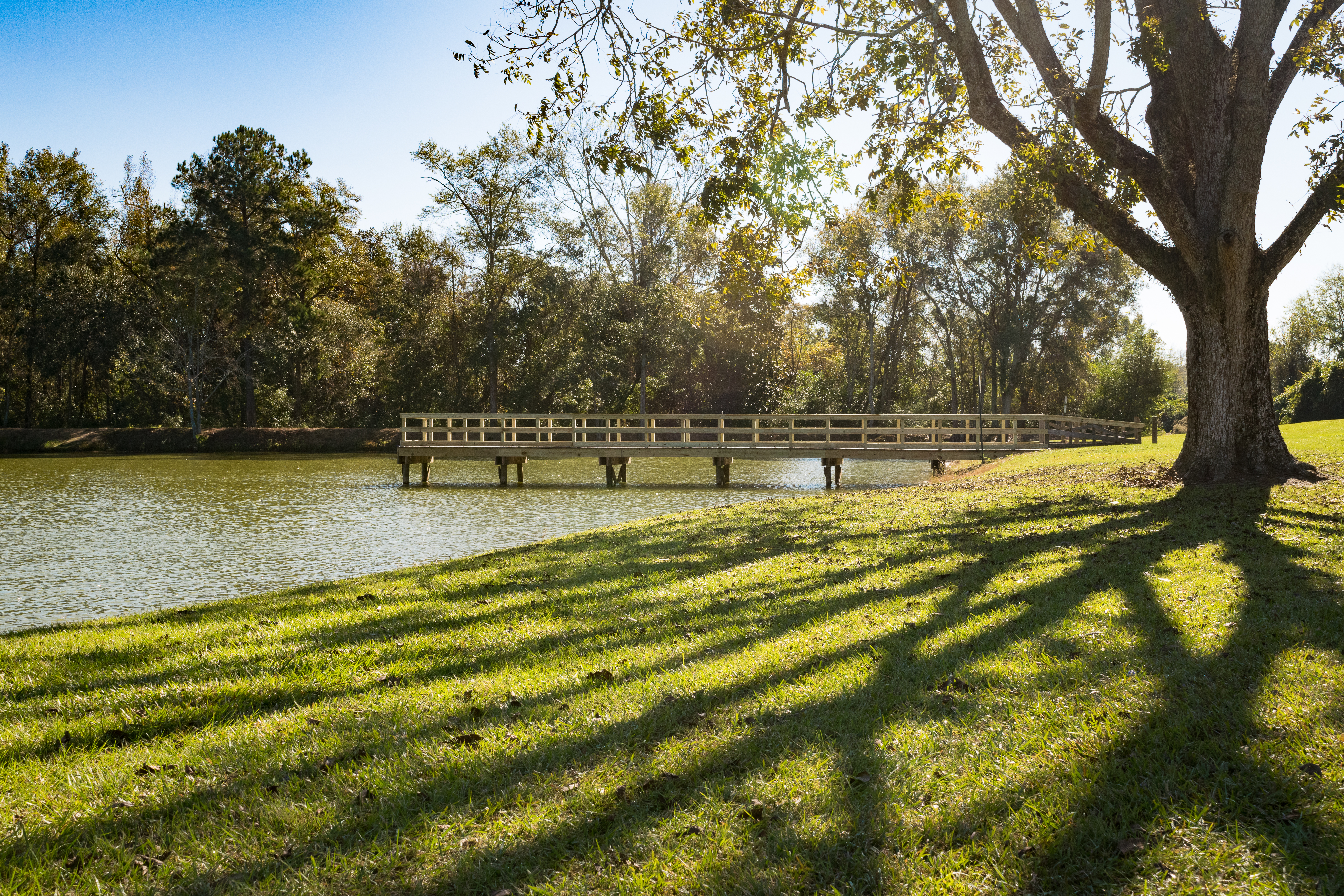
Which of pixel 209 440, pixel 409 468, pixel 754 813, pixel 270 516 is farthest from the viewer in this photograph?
pixel 209 440

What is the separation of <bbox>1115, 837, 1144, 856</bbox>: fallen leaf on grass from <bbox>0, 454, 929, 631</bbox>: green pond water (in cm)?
977

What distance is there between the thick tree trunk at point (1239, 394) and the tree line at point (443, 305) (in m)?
29.2

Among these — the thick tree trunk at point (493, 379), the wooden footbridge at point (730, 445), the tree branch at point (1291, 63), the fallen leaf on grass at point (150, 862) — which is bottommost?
the fallen leaf on grass at point (150, 862)

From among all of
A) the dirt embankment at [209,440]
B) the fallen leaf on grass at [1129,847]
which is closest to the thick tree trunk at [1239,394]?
the fallen leaf on grass at [1129,847]

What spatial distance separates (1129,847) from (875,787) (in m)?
0.91

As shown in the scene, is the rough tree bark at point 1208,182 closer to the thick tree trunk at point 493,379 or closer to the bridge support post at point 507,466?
the bridge support post at point 507,466

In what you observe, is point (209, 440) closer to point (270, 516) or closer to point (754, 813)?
point (270, 516)

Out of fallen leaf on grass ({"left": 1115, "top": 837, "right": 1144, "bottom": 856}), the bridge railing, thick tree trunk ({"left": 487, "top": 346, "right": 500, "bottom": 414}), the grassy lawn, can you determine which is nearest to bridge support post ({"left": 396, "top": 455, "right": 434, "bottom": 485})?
the bridge railing

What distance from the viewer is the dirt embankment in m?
43.0

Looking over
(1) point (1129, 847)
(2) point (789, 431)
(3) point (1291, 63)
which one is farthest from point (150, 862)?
(2) point (789, 431)

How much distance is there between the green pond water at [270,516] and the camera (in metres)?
10.9

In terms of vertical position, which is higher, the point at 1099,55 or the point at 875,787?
the point at 1099,55

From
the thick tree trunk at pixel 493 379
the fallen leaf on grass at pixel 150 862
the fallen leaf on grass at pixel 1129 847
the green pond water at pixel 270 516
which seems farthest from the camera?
the thick tree trunk at pixel 493 379

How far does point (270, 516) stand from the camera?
59.5 ft
